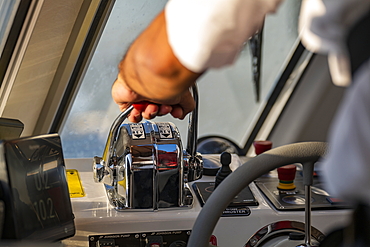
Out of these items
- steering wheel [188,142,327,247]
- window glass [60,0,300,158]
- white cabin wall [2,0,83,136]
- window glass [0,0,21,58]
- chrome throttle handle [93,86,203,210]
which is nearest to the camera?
steering wheel [188,142,327,247]

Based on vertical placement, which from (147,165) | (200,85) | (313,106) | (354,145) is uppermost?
(354,145)

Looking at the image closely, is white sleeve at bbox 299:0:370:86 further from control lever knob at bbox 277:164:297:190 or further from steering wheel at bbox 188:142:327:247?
control lever knob at bbox 277:164:297:190

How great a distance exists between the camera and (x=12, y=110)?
5.52 ft

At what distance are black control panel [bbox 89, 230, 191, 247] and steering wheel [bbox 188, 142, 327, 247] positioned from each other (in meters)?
0.26

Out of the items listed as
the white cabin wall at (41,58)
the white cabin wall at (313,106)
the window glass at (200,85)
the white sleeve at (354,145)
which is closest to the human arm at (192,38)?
the white sleeve at (354,145)

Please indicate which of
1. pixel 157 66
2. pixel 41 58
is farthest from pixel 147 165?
pixel 41 58

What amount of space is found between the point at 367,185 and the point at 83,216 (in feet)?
2.69

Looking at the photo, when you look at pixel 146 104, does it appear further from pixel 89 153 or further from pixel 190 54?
pixel 89 153

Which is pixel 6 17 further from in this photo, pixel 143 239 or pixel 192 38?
pixel 192 38

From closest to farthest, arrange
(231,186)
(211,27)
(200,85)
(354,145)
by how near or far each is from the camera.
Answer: (354,145) < (211,27) < (231,186) < (200,85)

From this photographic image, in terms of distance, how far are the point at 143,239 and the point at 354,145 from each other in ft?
2.54

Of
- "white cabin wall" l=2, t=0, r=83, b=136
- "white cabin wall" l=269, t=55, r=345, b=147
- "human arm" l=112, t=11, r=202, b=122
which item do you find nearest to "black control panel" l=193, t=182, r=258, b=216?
"human arm" l=112, t=11, r=202, b=122

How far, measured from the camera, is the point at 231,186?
0.79 metres

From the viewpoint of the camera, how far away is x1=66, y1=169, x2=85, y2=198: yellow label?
1188mm
